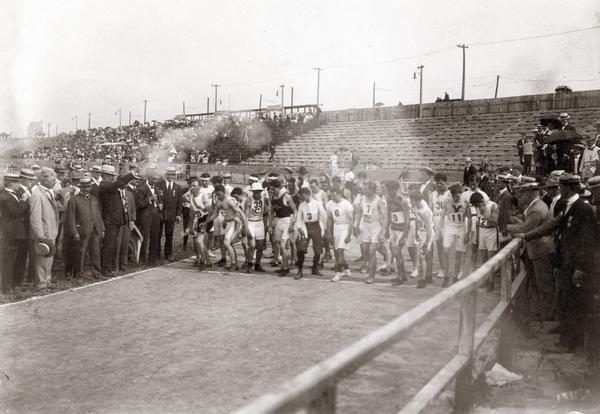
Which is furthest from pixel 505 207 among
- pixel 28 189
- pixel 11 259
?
pixel 28 189

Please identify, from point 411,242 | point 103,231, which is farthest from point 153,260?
point 411,242

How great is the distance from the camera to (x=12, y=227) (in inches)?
366

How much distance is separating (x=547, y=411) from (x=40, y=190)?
26.9 ft

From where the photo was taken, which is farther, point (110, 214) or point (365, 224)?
point (110, 214)

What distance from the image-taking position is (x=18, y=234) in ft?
30.7

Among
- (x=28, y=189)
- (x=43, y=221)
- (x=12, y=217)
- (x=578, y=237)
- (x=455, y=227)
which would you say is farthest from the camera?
(x=28, y=189)

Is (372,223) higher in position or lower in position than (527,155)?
lower

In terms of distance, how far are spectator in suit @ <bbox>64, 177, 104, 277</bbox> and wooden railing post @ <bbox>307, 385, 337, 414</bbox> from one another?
909 cm

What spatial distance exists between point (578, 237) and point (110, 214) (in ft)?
27.3

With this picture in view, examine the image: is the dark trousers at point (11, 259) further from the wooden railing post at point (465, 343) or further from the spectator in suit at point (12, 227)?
the wooden railing post at point (465, 343)

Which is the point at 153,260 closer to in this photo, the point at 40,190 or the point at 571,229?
the point at 40,190

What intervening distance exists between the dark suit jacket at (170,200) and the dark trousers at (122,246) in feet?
4.42

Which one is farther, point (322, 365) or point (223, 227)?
point (223, 227)

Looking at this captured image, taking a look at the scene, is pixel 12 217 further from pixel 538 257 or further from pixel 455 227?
pixel 538 257
